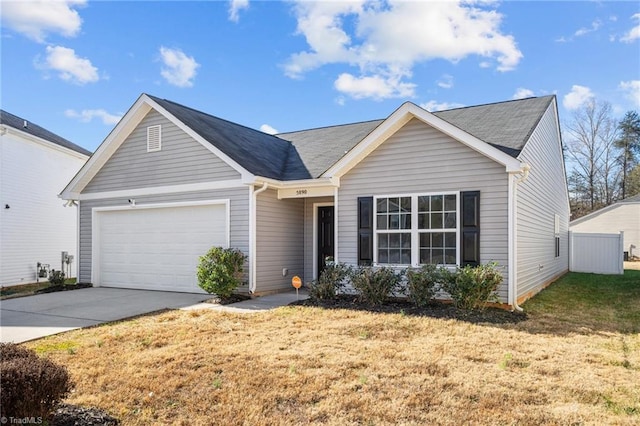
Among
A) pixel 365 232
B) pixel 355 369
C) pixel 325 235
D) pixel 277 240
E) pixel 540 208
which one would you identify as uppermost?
pixel 540 208

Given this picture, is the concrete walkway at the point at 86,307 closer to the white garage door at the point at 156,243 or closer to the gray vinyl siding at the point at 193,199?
the white garage door at the point at 156,243

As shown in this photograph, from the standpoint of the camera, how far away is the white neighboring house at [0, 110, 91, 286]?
1416cm

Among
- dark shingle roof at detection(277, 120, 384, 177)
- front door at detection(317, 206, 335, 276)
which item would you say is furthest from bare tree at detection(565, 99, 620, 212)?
front door at detection(317, 206, 335, 276)

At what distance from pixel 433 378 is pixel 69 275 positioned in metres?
16.6

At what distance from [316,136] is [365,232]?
5758mm

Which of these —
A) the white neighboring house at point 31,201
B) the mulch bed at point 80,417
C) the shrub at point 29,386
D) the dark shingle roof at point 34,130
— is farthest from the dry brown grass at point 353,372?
the dark shingle roof at point 34,130

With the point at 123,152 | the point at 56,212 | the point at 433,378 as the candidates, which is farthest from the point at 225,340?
the point at 56,212

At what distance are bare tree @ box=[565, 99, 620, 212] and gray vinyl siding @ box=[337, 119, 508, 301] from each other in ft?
95.1

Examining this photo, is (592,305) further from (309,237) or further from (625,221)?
(625,221)

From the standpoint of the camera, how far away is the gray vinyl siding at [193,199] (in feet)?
33.8

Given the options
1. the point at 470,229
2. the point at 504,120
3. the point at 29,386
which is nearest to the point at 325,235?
the point at 470,229

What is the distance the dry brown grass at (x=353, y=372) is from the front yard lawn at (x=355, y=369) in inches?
0.7

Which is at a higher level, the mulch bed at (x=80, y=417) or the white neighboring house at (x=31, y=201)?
the white neighboring house at (x=31, y=201)

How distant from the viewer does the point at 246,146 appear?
12117mm
